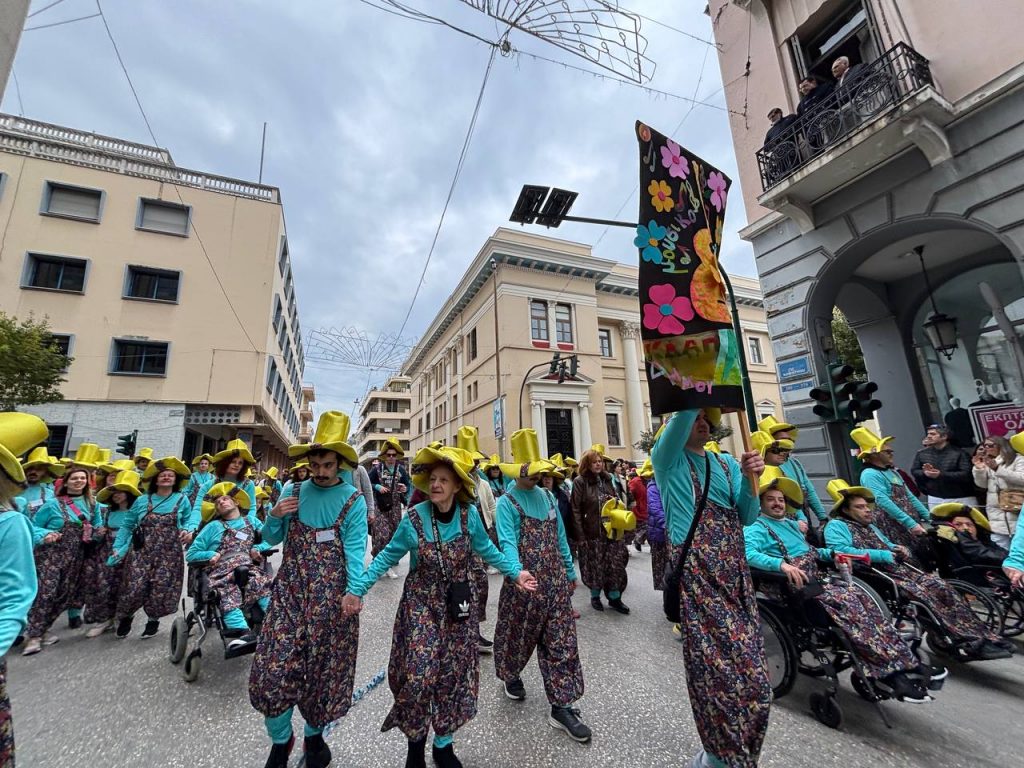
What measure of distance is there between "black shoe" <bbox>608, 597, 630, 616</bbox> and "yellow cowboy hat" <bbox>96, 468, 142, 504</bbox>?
18.8 feet

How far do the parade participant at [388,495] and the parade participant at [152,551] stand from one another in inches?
111

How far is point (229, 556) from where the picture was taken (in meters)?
3.98

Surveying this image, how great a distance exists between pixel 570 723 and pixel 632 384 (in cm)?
2547

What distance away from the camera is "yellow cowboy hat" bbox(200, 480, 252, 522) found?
4.26 m

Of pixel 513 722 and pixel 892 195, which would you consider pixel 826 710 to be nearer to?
pixel 513 722

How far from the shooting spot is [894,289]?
9.23 meters

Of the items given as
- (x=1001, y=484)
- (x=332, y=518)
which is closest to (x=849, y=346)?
(x=1001, y=484)

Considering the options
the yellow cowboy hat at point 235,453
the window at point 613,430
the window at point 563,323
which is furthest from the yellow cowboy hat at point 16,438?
the window at point 613,430

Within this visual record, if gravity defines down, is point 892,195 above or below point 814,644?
above

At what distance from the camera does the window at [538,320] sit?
2519 centimetres

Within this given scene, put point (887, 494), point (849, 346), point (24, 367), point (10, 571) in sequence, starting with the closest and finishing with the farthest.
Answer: point (10, 571) → point (887, 494) → point (24, 367) → point (849, 346)

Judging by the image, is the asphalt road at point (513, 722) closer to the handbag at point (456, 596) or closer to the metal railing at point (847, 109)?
the handbag at point (456, 596)

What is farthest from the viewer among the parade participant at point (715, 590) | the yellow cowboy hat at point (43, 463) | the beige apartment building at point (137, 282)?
the beige apartment building at point (137, 282)

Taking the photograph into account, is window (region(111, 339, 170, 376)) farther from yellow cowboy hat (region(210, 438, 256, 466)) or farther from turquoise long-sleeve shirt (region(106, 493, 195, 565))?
turquoise long-sleeve shirt (region(106, 493, 195, 565))
